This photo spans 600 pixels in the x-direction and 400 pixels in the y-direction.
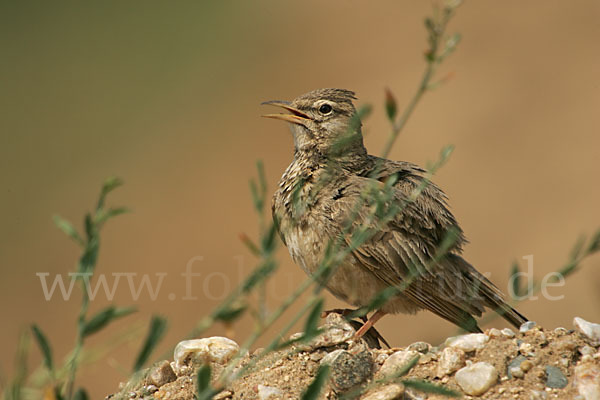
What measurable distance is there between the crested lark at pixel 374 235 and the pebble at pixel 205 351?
994 millimetres

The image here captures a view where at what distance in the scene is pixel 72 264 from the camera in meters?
15.3

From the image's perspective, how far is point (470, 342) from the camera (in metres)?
3.92

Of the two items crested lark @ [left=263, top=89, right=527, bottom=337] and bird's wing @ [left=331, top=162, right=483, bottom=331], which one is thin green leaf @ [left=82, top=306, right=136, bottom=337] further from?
bird's wing @ [left=331, top=162, right=483, bottom=331]

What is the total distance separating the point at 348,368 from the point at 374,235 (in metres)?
1.66

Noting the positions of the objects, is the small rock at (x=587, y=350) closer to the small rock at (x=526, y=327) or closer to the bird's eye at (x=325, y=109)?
the small rock at (x=526, y=327)

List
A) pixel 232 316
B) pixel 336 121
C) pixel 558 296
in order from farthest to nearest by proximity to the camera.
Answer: pixel 558 296
pixel 336 121
pixel 232 316

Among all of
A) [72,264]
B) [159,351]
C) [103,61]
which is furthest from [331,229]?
[103,61]

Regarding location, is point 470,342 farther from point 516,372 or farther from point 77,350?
point 77,350

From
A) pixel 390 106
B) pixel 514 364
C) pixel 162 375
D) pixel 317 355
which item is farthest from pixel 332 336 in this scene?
pixel 390 106

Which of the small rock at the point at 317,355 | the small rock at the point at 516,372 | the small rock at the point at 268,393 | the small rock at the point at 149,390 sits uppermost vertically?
the small rock at the point at 516,372

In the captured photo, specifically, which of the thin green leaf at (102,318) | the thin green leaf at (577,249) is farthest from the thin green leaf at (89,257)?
the thin green leaf at (577,249)

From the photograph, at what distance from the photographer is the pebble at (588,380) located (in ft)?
11.4

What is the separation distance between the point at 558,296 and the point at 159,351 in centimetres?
514

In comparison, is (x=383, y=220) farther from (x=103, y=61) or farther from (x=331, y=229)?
(x=103, y=61)
